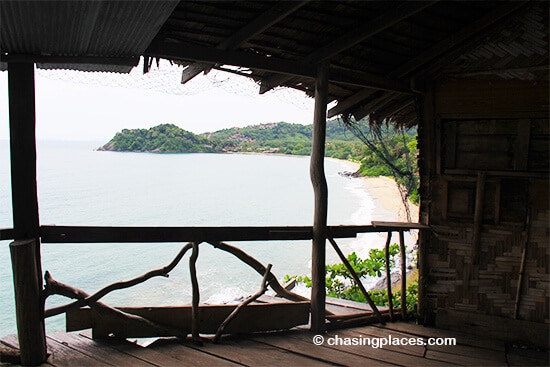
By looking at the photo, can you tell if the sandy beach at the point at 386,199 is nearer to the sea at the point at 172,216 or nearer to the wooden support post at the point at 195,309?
the sea at the point at 172,216

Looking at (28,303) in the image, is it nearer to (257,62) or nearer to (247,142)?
(257,62)

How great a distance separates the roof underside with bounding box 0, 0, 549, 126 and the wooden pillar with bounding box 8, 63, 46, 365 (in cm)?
20

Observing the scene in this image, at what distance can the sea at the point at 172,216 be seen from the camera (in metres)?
11.3

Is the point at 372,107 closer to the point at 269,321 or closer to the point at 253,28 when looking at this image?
the point at 253,28

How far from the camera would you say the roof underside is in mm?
2352

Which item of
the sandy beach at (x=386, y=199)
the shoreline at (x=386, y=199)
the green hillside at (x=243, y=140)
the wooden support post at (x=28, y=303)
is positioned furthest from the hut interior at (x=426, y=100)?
the green hillside at (x=243, y=140)

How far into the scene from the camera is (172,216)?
73.9 feet

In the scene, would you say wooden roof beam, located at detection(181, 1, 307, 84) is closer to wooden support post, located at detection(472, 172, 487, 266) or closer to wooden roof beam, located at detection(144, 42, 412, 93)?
wooden roof beam, located at detection(144, 42, 412, 93)

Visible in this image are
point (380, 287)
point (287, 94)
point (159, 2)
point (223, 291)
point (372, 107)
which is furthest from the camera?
point (223, 291)

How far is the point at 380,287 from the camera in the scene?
8.71 metres

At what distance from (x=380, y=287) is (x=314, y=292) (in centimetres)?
552

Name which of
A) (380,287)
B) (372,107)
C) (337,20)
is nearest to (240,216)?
(380,287)

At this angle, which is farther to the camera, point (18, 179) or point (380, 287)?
point (380, 287)

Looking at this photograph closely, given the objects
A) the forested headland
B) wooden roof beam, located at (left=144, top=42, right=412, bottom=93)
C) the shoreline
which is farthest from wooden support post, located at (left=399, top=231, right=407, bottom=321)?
the forested headland
